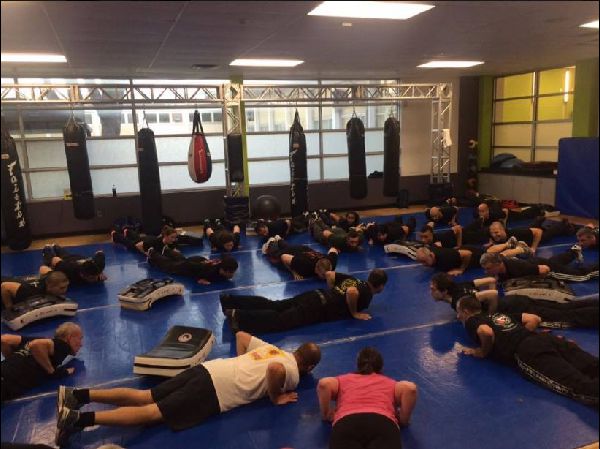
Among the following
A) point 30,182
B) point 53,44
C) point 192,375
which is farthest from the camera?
point 30,182

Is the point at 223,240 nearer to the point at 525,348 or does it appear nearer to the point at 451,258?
the point at 451,258

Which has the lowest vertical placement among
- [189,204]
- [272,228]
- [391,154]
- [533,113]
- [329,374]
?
[329,374]

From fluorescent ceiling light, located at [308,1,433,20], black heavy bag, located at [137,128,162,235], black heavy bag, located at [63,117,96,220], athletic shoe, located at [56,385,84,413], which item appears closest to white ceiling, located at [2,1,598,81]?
fluorescent ceiling light, located at [308,1,433,20]

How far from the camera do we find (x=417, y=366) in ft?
14.7

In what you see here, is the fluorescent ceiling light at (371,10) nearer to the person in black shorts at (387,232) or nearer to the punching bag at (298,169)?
the person in black shorts at (387,232)

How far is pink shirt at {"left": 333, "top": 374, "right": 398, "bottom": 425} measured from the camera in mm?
3262

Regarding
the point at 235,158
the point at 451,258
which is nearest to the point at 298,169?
the point at 235,158

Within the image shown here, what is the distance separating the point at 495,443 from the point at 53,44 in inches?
275

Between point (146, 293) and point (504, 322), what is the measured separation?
423 centimetres

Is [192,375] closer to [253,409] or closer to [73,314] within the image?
[253,409]

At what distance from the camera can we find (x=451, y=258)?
281 inches

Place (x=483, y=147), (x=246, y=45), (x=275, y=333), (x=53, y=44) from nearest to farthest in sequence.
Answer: (x=275, y=333) < (x=53, y=44) < (x=246, y=45) < (x=483, y=147)

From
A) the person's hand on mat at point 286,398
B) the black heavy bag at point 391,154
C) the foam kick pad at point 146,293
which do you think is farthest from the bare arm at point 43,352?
the black heavy bag at point 391,154

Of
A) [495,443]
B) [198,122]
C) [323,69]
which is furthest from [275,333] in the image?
[323,69]
